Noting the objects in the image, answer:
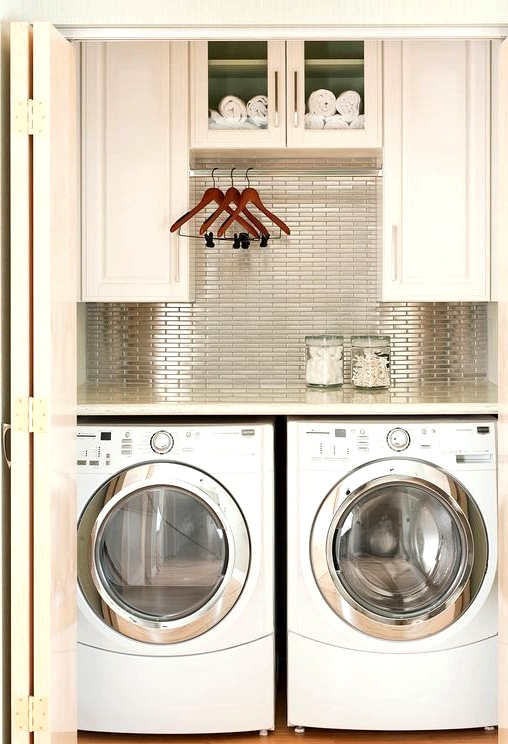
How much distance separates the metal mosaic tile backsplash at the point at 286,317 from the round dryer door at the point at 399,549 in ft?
2.83

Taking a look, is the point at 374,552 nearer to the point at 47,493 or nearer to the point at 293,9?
the point at 47,493

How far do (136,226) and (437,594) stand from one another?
5.68 feet

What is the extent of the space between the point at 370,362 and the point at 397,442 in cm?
53

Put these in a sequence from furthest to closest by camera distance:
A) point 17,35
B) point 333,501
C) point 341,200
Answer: point 341,200 < point 333,501 < point 17,35

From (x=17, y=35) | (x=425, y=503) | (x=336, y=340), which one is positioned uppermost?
(x=17, y=35)

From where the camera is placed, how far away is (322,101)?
3.28m

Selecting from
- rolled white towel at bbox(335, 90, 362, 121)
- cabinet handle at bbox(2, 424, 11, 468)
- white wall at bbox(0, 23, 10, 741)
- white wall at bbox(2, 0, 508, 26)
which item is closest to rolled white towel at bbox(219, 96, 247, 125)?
rolled white towel at bbox(335, 90, 362, 121)

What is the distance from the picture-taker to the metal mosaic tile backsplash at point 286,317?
12.0ft

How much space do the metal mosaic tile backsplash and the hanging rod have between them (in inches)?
1.5

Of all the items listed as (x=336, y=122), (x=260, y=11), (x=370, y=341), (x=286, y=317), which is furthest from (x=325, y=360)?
(x=260, y=11)

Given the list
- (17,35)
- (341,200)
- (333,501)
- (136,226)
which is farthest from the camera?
(341,200)

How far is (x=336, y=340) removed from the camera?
337cm

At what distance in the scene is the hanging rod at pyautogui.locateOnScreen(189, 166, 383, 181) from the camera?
11.6 feet

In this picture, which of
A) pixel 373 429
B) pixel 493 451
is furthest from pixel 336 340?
pixel 493 451
